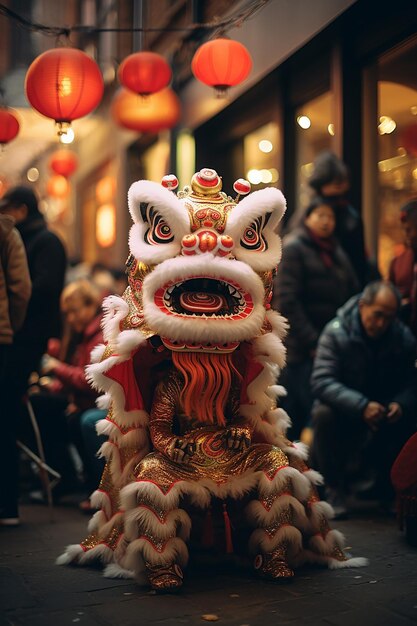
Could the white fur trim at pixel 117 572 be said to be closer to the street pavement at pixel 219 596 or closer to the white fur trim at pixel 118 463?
the street pavement at pixel 219 596

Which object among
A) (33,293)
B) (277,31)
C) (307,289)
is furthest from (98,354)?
(277,31)

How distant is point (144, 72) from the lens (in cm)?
909

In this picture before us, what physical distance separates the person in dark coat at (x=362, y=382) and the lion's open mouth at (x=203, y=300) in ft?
6.16

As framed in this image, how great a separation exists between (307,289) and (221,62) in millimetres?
2226

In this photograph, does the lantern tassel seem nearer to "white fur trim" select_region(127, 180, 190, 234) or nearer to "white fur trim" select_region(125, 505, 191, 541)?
"white fur trim" select_region(125, 505, 191, 541)

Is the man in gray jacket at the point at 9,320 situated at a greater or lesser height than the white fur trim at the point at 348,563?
greater

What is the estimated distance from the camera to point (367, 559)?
501 centimetres

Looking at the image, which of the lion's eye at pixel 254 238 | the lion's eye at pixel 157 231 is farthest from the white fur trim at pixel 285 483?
the lion's eye at pixel 157 231

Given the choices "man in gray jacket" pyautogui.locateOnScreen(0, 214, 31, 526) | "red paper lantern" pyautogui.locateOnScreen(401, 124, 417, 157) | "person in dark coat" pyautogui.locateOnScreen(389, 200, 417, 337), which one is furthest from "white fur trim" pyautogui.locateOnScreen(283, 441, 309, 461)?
"red paper lantern" pyautogui.locateOnScreen(401, 124, 417, 157)

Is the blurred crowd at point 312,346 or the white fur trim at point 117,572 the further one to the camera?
the blurred crowd at point 312,346

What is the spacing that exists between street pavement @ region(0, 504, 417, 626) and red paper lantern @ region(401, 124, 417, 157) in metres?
3.37

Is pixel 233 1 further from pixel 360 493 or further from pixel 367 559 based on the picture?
pixel 367 559

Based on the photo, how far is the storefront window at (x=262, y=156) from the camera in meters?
10.0

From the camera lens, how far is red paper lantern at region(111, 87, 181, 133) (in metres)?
10.8
